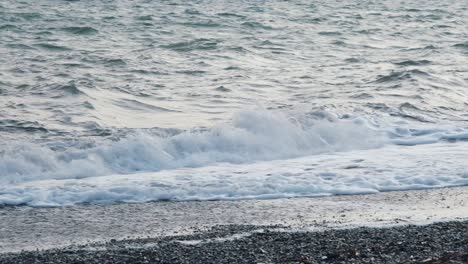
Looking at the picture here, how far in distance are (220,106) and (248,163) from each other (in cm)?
338

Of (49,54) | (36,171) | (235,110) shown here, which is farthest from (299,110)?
(49,54)

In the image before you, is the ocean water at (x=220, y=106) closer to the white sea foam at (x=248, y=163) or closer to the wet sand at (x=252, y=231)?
the white sea foam at (x=248, y=163)

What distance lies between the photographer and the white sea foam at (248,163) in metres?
9.46

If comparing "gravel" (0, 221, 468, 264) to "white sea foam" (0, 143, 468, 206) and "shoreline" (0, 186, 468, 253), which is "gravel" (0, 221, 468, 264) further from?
"white sea foam" (0, 143, 468, 206)

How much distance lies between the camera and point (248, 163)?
11.0m

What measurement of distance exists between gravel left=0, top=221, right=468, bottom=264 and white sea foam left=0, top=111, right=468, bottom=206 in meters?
1.80

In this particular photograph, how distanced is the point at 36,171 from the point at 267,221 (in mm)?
3281

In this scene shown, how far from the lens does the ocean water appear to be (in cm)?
995

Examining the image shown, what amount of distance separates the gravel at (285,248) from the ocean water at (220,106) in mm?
1834

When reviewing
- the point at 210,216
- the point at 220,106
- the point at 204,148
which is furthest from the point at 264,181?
the point at 220,106

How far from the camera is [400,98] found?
14961 millimetres

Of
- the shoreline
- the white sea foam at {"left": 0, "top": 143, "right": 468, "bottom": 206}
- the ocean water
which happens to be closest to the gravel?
the shoreline

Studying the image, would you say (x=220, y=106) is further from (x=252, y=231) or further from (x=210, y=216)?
(x=252, y=231)

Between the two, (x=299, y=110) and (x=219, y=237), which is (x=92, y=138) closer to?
(x=299, y=110)
